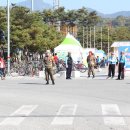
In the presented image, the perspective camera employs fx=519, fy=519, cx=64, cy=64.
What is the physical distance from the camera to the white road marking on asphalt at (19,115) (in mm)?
12047

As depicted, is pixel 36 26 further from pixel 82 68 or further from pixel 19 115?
pixel 19 115

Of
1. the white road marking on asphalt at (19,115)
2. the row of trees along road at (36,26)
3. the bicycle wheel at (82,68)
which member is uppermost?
the row of trees along road at (36,26)

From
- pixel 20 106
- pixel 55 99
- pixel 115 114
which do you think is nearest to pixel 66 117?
pixel 115 114

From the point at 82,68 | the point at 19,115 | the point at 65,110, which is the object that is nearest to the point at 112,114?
the point at 65,110

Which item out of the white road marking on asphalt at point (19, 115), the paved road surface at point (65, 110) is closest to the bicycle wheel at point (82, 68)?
the paved road surface at point (65, 110)

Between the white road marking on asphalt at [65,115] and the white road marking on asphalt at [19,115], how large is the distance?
0.84 metres

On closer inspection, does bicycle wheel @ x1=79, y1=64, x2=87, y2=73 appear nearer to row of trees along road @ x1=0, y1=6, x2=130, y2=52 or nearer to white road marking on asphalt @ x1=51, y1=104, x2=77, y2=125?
row of trees along road @ x1=0, y1=6, x2=130, y2=52

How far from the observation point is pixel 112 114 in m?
13.6

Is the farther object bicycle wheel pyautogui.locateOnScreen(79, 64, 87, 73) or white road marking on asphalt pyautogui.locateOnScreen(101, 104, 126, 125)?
bicycle wheel pyautogui.locateOnScreen(79, 64, 87, 73)

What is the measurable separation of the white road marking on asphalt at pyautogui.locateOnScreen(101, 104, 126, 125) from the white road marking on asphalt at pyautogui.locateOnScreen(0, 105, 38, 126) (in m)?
2.05

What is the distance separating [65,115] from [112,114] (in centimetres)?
124

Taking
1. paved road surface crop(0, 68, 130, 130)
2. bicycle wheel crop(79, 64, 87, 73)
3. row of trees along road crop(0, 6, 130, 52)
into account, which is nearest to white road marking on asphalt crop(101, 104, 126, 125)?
paved road surface crop(0, 68, 130, 130)

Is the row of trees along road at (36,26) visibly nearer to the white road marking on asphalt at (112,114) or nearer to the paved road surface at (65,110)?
the paved road surface at (65,110)

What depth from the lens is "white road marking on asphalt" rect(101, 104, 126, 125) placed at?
11922mm
